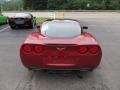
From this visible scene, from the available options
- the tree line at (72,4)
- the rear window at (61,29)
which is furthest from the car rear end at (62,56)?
the tree line at (72,4)

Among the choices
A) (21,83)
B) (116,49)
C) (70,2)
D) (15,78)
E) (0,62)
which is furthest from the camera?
(70,2)

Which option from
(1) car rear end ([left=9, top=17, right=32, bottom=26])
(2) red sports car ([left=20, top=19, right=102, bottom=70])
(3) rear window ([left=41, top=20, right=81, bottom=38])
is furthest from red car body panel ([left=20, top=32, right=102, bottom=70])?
(1) car rear end ([left=9, top=17, right=32, bottom=26])

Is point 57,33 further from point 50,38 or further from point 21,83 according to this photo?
point 21,83

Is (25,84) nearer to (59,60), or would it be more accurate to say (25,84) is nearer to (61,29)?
(59,60)

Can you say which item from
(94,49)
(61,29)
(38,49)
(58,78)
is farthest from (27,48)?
(94,49)

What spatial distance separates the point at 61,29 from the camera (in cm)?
845

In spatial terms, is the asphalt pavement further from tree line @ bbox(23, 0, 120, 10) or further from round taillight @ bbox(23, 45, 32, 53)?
tree line @ bbox(23, 0, 120, 10)

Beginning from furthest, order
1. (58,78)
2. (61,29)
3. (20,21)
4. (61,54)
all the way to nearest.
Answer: (20,21), (61,29), (58,78), (61,54)

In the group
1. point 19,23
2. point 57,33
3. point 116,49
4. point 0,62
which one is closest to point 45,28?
point 57,33

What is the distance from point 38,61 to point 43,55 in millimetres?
182

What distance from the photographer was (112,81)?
7613 millimetres

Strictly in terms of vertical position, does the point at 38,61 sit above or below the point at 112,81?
above

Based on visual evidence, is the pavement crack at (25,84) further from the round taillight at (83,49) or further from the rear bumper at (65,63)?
the round taillight at (83,49)

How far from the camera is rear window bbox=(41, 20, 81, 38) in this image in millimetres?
8130
